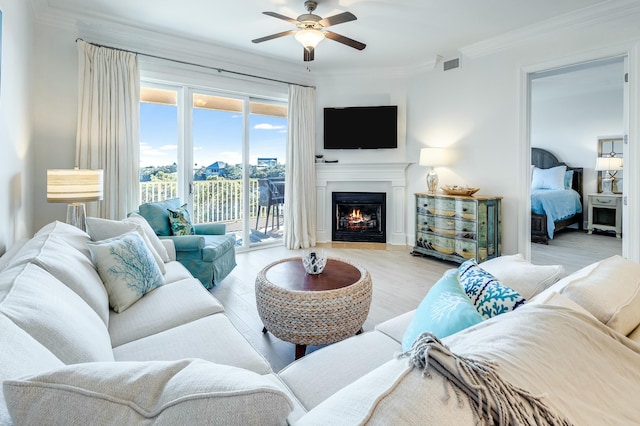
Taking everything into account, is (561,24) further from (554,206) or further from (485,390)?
(485,390)

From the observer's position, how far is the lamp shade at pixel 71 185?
2586mm

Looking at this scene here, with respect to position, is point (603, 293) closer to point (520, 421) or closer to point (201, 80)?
point (520, 421)

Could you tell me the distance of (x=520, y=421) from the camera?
0.54 metres

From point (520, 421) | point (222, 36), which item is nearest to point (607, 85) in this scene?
point (222, 36)

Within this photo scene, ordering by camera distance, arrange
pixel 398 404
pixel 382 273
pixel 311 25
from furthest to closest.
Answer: pixel 382 273 < pixel 311 25 < pixel 398 404

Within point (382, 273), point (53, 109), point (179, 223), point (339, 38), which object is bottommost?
point (382, 273)

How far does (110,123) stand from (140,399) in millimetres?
3823

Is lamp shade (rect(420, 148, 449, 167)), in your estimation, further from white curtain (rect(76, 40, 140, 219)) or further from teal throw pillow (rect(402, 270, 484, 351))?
white curtain (rect(76, 40, 140, 219))

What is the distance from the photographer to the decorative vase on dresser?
402cm

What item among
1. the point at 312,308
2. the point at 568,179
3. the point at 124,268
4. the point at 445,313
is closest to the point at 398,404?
the point at 445,313

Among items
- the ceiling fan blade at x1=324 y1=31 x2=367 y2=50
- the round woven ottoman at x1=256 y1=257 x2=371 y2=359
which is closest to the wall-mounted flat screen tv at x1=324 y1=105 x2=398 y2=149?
the ceiling fan blade at x1=324 y1=31 x2=367 y2=50

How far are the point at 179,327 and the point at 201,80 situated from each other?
3.61 meters

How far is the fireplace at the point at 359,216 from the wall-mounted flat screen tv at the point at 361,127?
82cm

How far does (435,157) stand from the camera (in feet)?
15.2
